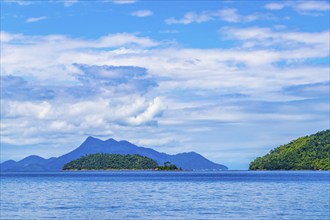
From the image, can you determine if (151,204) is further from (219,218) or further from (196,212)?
(219,218)

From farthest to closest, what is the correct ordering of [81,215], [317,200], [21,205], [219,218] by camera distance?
1. [317,200]
2. [21,205]
3. [81,215]
4. [219,218]

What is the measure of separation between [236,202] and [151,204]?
476 inches

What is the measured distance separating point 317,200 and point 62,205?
119ft

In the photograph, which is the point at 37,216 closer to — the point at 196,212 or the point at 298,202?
the point at 196,212

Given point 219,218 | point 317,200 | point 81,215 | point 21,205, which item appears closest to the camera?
point 219,218

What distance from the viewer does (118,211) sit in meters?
69.7

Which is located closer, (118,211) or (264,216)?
(264,216)

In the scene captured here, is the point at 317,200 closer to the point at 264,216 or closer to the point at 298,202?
the point at 298,202

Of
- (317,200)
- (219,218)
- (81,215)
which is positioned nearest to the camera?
(219,218)

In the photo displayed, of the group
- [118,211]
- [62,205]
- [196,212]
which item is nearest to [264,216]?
[196,212]

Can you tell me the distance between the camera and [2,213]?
6612 cm

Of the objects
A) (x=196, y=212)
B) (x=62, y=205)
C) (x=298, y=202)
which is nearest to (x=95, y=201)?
(x=62, y=205)

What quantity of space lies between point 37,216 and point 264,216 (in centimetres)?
2457

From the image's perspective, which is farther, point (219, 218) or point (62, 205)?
point (62, 205)
